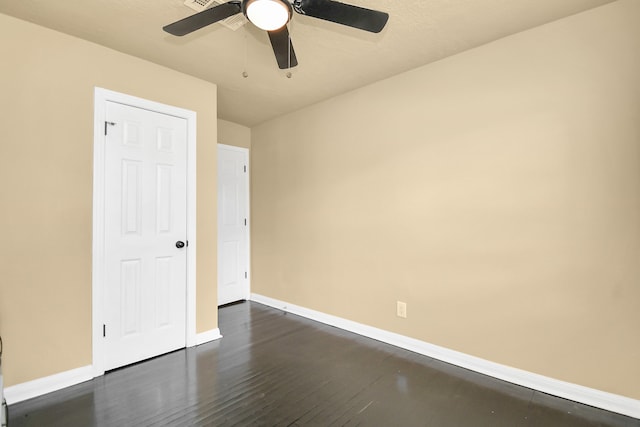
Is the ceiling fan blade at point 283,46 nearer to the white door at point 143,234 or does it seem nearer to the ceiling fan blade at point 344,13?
the ceiling fan blade at point 344,13

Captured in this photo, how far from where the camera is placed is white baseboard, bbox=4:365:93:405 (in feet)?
6.50

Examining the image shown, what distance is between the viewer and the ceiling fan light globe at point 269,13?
1378 millimetres

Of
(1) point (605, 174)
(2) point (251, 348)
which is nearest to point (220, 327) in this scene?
(2) point (251, 348)

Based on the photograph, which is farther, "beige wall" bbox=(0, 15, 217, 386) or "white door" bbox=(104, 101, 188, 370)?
"white door" bbox=(104, 101, 188, 370)

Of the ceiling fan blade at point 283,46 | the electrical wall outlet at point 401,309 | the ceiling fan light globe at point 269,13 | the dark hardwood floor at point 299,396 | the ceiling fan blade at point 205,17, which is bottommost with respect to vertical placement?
the dark hardwood floor at point 299,396

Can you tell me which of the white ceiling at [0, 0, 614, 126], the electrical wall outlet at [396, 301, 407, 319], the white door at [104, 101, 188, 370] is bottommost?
the electrical wall outlet at [396, 301, 407, 319]

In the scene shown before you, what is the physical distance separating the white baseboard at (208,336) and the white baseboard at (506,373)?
3.75 ft

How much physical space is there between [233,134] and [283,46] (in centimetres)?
265

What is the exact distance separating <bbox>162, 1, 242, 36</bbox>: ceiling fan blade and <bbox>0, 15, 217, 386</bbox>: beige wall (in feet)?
3.83

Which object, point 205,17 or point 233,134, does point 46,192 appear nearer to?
point 205,17

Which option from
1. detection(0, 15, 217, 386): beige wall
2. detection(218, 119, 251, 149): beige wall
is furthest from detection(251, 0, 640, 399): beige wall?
detection(0, 15, 217, 386): beige wall

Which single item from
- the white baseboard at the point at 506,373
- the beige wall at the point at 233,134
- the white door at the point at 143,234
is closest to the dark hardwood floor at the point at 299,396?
the white baseboard at the point at 506,373

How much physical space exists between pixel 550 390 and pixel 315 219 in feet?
8.09

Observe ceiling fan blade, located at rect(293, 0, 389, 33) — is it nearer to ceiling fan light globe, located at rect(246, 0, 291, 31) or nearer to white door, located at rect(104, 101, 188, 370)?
ceiling fan light globe, located at rect(246, 0, 291, 31)
